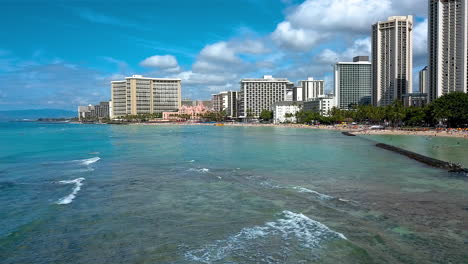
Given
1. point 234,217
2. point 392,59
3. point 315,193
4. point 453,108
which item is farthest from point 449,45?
point 234,217

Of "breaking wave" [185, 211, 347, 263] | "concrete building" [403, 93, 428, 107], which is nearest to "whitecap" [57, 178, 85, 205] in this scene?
"breaking wave" [185, 211, 347, 263]

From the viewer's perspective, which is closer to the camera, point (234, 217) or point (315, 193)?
point (234, 217)

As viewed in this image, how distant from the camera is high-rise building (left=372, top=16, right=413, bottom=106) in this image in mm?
190000

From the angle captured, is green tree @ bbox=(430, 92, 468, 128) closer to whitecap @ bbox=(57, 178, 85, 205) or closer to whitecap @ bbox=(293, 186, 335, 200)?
whitecap @ bbox=(293, 186, 335, 200)

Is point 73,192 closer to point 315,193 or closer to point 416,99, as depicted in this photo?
point 315,193

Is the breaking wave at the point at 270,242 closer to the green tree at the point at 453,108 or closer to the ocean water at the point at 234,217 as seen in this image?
the ocean water at the point at 234,217

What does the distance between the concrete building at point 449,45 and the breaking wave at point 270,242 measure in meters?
140

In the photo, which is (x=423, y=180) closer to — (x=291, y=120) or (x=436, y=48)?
(x=436, y=48)

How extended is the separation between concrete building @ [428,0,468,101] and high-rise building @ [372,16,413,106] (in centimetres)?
4747

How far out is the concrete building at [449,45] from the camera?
5153 inches

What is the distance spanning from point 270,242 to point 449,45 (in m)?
148

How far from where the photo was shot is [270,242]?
13.7 meters

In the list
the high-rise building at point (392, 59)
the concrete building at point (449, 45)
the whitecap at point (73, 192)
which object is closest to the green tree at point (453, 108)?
the concrete building at point (449, 45)

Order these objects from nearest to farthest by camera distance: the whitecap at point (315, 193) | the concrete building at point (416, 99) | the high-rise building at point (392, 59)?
the whitecap at point (315, 193) → the concrete building at point (416, 99) → the high-rise building at point (392, 59)
